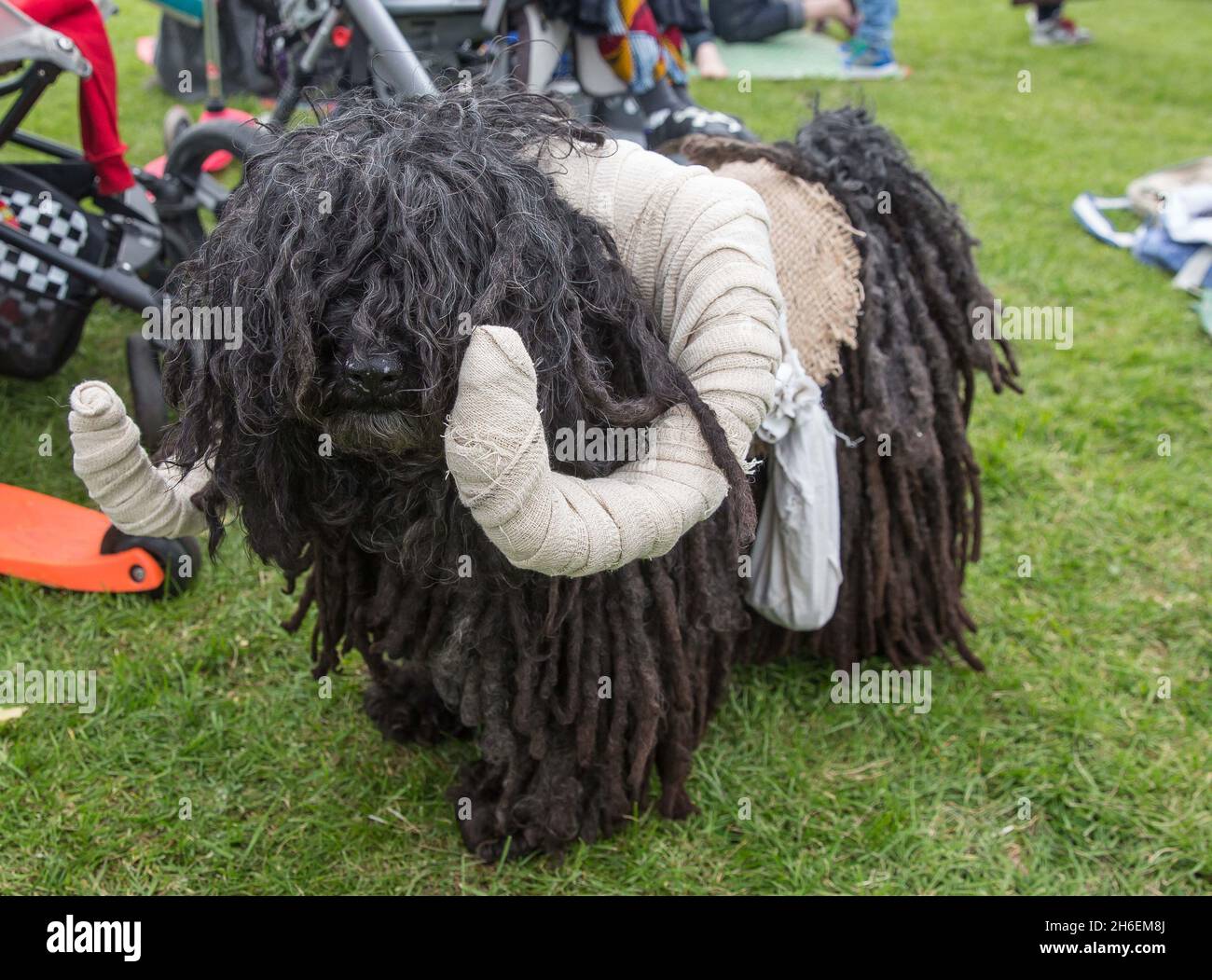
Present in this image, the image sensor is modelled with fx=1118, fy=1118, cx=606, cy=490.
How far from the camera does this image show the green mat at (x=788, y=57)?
731cm

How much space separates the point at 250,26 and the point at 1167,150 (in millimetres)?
4935

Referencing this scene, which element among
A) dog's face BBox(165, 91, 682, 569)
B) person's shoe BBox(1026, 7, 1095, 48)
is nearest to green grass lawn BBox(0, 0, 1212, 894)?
dog's face BBox(165, 91, 682, 569)

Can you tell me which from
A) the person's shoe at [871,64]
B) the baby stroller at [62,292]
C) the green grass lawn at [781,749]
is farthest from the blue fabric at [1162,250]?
the baby stroller at [62,292]

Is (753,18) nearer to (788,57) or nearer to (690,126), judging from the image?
(788,57)

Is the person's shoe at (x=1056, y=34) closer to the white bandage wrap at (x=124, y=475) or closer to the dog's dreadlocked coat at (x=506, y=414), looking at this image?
the dog's dreadlocked coat at (x=506, y=414)

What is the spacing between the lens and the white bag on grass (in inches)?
77.0

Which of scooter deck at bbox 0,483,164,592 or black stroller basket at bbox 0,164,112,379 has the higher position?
black stroller basket at bbox 0,164,112,379

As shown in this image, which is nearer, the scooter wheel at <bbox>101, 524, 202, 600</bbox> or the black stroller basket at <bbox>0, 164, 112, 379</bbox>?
the scooter wheel at <bbox>101, 524, 202, 600</bbox>

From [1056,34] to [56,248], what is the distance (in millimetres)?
8440

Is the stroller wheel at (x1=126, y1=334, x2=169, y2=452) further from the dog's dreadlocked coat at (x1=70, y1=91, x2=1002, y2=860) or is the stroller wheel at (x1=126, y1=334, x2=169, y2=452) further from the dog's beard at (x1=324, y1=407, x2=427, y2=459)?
the dog's beard at (x1=324, y1=407, x2=427, y2=459)

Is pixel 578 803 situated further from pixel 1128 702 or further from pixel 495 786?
pixel 1128 702

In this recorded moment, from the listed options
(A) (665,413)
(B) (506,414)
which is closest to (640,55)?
(A) (665,413)

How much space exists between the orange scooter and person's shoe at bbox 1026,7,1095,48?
8490 millimetres
